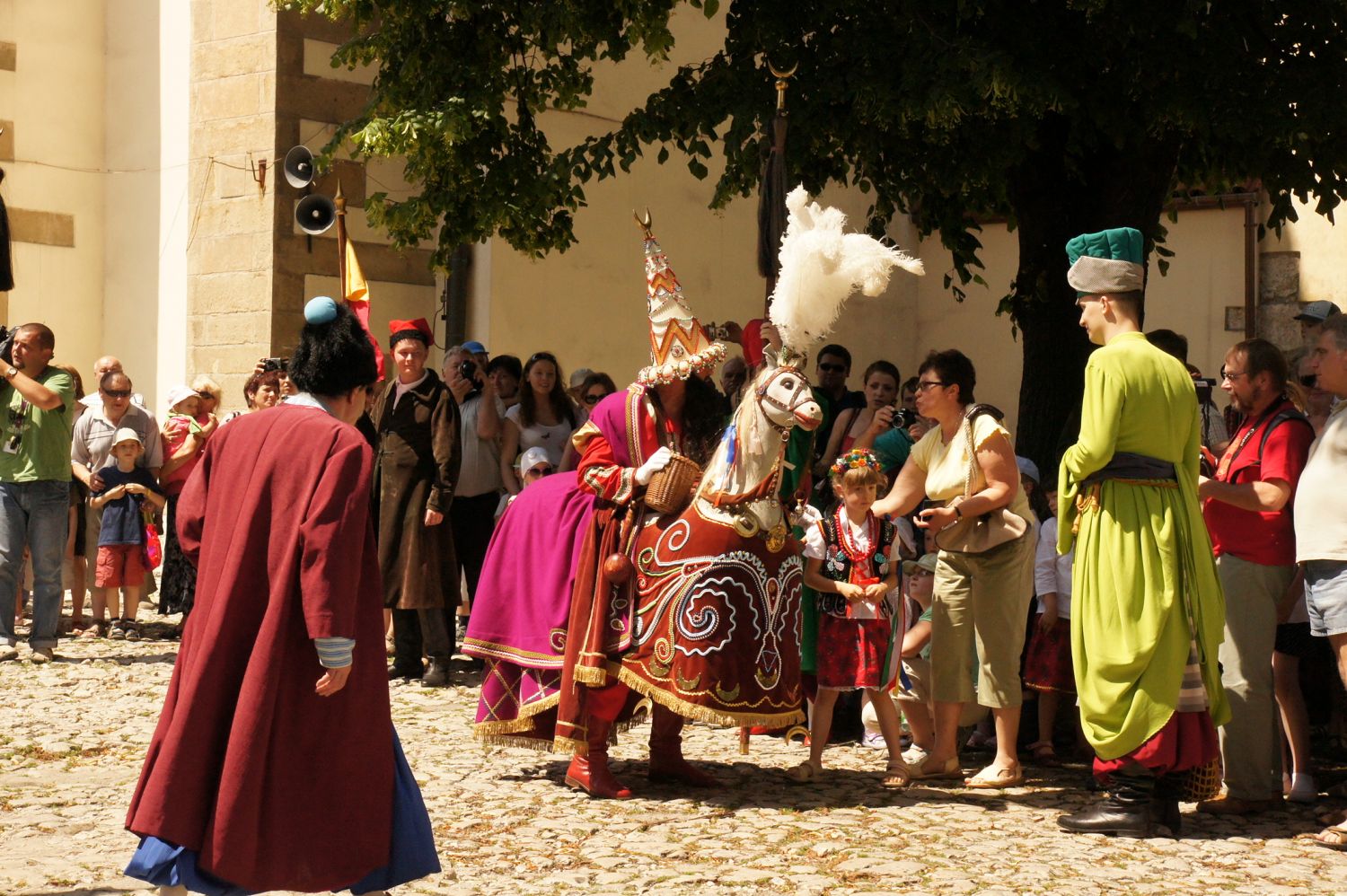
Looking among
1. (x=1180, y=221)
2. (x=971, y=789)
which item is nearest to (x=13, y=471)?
(x=971, y=789)

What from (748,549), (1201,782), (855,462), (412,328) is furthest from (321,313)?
(412,328)

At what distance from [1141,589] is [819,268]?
5.52 feet

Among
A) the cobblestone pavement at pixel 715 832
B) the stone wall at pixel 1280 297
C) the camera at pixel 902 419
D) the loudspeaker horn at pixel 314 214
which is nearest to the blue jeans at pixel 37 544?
the cobblestone pavement at pixel 715 832

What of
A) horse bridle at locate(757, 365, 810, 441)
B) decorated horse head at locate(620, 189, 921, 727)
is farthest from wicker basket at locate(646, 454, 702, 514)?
horse bridle at locate(757, 365, 810, 441)

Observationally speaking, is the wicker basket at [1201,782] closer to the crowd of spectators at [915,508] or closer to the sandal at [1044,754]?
the crowd of spectators at [915,508]

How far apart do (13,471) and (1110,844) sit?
23.8ft

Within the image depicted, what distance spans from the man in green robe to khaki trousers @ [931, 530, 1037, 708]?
3.03 feet

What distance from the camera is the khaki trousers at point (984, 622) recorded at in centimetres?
731

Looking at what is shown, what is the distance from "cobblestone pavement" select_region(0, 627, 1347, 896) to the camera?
18.2 ft

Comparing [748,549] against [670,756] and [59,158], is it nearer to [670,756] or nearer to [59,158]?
[670,756]

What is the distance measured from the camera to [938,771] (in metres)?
7.43

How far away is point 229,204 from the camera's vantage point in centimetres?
1377

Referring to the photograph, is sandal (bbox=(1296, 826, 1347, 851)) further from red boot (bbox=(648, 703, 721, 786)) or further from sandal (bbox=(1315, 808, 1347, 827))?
red boot (bbox=(648, 703, 721, 786))

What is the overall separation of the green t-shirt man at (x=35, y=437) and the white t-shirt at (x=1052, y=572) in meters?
6.05
